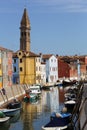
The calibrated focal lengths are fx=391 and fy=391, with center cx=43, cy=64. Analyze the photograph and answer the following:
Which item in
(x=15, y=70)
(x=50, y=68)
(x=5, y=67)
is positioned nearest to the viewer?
(x=5, y=67)

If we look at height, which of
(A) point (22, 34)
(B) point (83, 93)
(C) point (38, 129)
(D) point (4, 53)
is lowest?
(C) point (38, 129)

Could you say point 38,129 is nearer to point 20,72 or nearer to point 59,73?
point 20,72

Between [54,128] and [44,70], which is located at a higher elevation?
[44,70]

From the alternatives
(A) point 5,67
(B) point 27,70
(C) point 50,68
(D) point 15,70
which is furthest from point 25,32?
(A) point 5,67

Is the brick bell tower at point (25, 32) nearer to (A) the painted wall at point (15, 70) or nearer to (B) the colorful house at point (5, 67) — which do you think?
(A) the painted wall at point (15, 70)

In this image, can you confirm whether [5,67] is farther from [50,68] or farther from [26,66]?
[50,68]

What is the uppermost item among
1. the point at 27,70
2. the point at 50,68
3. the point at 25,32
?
the point at 25,32

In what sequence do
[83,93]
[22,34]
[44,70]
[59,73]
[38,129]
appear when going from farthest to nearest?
[22,34] → [59,73] → [44,70] → [83,93] → [38,129]

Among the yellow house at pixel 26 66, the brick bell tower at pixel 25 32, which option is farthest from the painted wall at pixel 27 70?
the brick bell tower at pixel 25 32

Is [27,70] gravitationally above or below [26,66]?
below

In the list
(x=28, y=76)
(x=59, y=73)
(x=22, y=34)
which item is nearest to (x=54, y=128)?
(x=28, y=76)

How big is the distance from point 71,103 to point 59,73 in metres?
50.2

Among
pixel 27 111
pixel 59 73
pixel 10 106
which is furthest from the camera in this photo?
pixel 59 73

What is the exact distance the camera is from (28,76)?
64.1 metres
